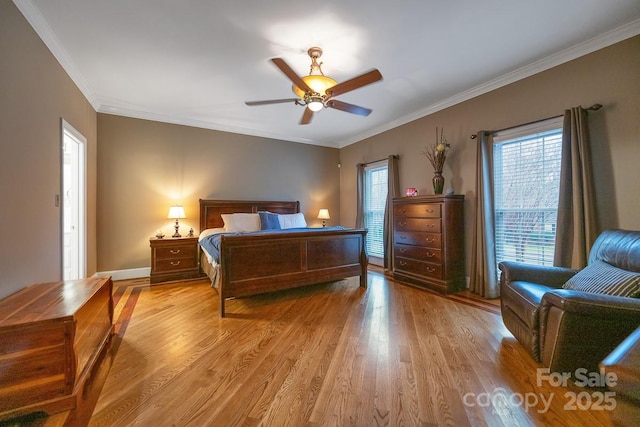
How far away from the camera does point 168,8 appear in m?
1.99

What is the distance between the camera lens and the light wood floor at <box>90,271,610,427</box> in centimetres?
134

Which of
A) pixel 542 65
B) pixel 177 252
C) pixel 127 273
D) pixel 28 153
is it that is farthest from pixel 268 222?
Answer: pixel 542 65

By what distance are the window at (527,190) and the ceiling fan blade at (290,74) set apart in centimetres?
251

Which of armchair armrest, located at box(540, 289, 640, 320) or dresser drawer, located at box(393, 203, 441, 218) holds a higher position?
dresser drawer, located at box(393, 203, 441, 218)

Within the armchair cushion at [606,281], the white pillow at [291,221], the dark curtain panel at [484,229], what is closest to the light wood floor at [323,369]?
the dark curtain panel at [484,229]

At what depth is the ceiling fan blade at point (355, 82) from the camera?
2.26m

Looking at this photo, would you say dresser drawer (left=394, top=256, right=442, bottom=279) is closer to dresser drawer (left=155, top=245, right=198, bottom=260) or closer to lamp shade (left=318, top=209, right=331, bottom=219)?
lamp shade (left=318, top=209, right=331, bottom=219)

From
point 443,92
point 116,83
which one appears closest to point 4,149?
point 116,83

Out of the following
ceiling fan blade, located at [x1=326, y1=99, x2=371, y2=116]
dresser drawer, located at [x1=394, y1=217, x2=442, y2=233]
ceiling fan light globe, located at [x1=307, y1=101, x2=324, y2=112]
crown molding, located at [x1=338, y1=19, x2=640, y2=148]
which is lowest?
dresser drawer, located at [x1=394, y1=217, x2=442, y2=233]

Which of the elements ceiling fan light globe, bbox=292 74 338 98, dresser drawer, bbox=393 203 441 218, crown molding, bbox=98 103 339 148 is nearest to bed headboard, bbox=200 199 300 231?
crown molding, bbox=98 103 339 148

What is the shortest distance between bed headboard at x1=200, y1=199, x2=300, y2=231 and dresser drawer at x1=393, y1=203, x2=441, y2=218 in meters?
2.34

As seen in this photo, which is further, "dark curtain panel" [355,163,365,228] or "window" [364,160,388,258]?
"dark curtain panel" [355,163,365,228]

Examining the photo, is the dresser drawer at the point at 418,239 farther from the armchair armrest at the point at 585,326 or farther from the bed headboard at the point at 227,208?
the bed headboard at the point at 227,208

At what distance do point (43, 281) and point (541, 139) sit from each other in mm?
5100
